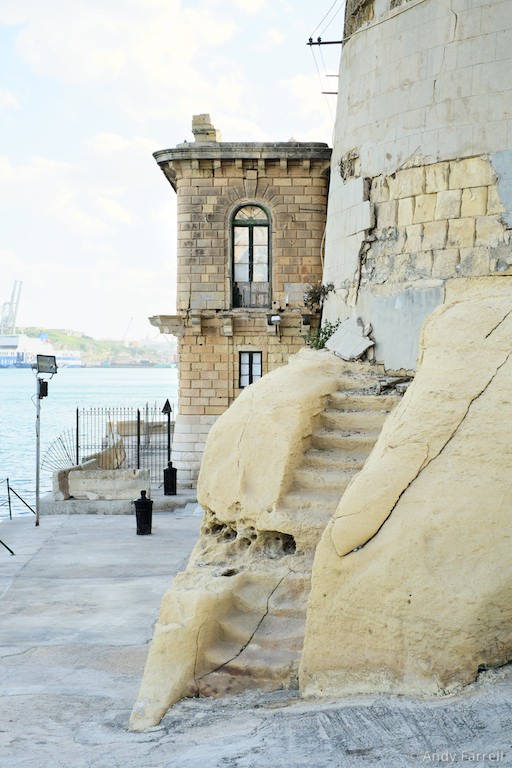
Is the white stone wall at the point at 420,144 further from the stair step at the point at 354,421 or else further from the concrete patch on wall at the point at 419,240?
the stair step at the point at 354,421

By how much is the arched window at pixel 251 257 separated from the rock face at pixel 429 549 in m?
16.0

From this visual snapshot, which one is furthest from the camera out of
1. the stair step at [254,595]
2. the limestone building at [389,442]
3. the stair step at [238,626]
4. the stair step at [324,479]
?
the stair step at [324,479]

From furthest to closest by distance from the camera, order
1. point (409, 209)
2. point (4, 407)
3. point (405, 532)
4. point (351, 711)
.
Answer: point (4, 407) → point (409, 209) → point (405, 532) → point (351, 711)

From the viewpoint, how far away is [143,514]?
1705cm

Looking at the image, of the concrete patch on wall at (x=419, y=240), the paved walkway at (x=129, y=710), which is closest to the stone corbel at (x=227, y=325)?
the paved walkway at (x=129, y=710)

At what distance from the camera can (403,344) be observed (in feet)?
34.1

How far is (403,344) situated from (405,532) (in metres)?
3.98

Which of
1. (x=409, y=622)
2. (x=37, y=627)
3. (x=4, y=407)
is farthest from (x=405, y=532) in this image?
(x=4, y=407)

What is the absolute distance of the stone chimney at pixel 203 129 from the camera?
23.0m

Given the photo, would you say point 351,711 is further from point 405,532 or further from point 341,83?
point 341,83

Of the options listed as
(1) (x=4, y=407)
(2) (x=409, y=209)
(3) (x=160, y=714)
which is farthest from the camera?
(1) (x=4, y=407)

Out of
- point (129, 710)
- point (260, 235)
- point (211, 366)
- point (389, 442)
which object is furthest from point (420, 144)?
point (211, 366)

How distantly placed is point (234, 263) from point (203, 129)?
3.40m

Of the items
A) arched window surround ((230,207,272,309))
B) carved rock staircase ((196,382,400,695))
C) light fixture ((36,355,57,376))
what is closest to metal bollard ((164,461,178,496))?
light fixture ((36,355,57,376))
